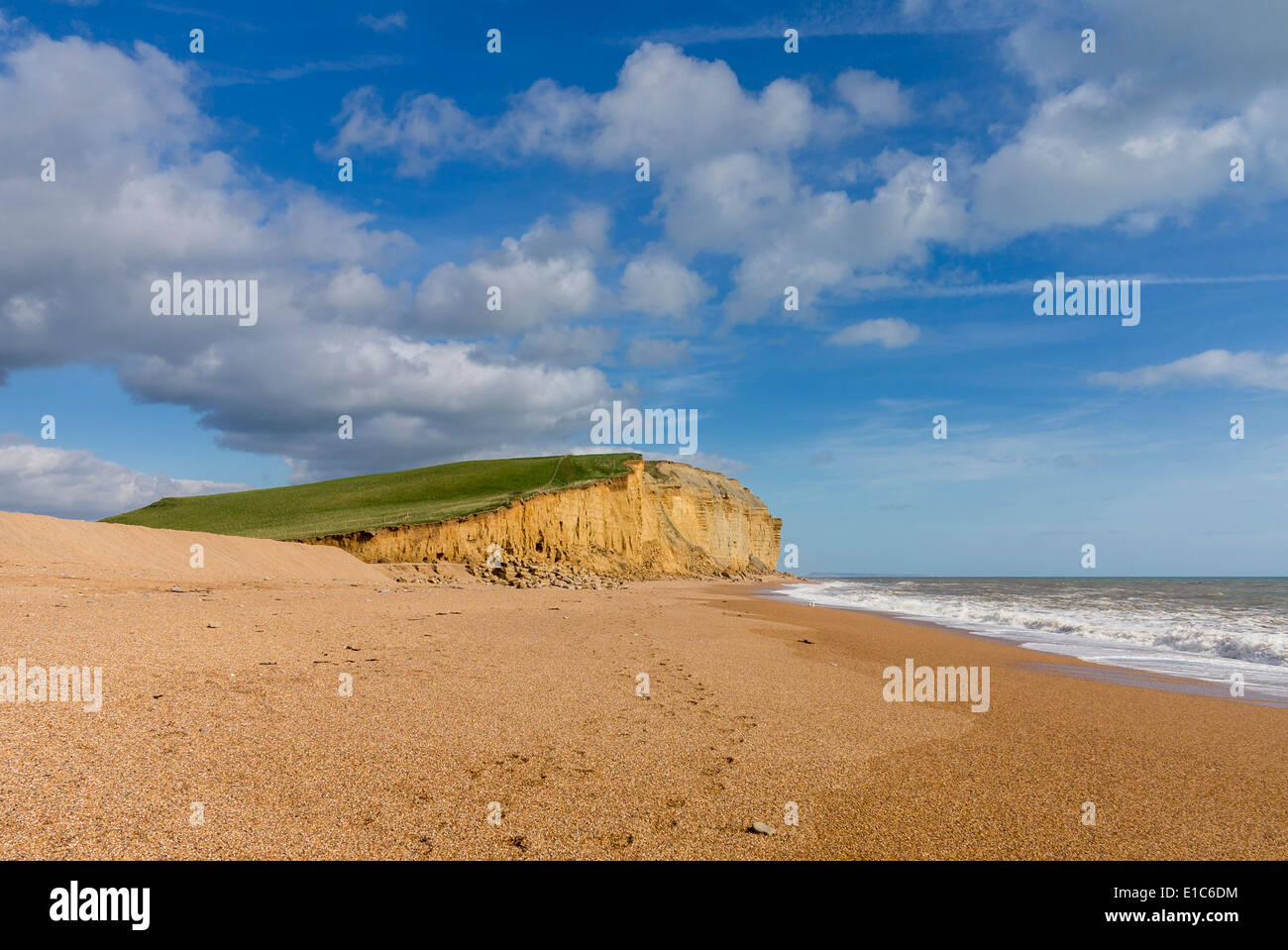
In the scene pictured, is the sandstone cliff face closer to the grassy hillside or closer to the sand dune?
the grassy hillside

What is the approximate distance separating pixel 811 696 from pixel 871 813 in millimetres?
3872

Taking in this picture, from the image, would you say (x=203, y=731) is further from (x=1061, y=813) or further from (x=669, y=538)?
(x=669, y=538)

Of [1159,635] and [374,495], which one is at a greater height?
[374,495]

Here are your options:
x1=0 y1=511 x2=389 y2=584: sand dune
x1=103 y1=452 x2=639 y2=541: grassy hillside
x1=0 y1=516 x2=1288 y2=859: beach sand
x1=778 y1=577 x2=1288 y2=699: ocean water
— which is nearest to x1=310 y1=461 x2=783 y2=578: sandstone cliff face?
x1=103 y1=452 x2=639 y2=541: grassy hillside

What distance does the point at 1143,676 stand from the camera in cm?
1135

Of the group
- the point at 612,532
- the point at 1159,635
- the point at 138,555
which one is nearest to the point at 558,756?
the point at 138,555

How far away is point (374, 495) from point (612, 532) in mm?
22517

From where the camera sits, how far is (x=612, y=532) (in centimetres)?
4850

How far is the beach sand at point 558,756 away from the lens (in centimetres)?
388

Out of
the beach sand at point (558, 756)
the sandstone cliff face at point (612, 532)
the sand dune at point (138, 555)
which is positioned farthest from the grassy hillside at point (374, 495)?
the beach sand at point (558, 756)

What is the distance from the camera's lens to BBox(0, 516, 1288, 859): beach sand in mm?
3879

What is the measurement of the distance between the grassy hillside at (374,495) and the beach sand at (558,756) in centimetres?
3289

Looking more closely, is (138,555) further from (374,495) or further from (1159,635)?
(374,495)

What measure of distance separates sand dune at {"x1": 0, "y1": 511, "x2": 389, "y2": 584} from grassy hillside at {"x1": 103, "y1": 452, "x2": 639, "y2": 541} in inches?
699
